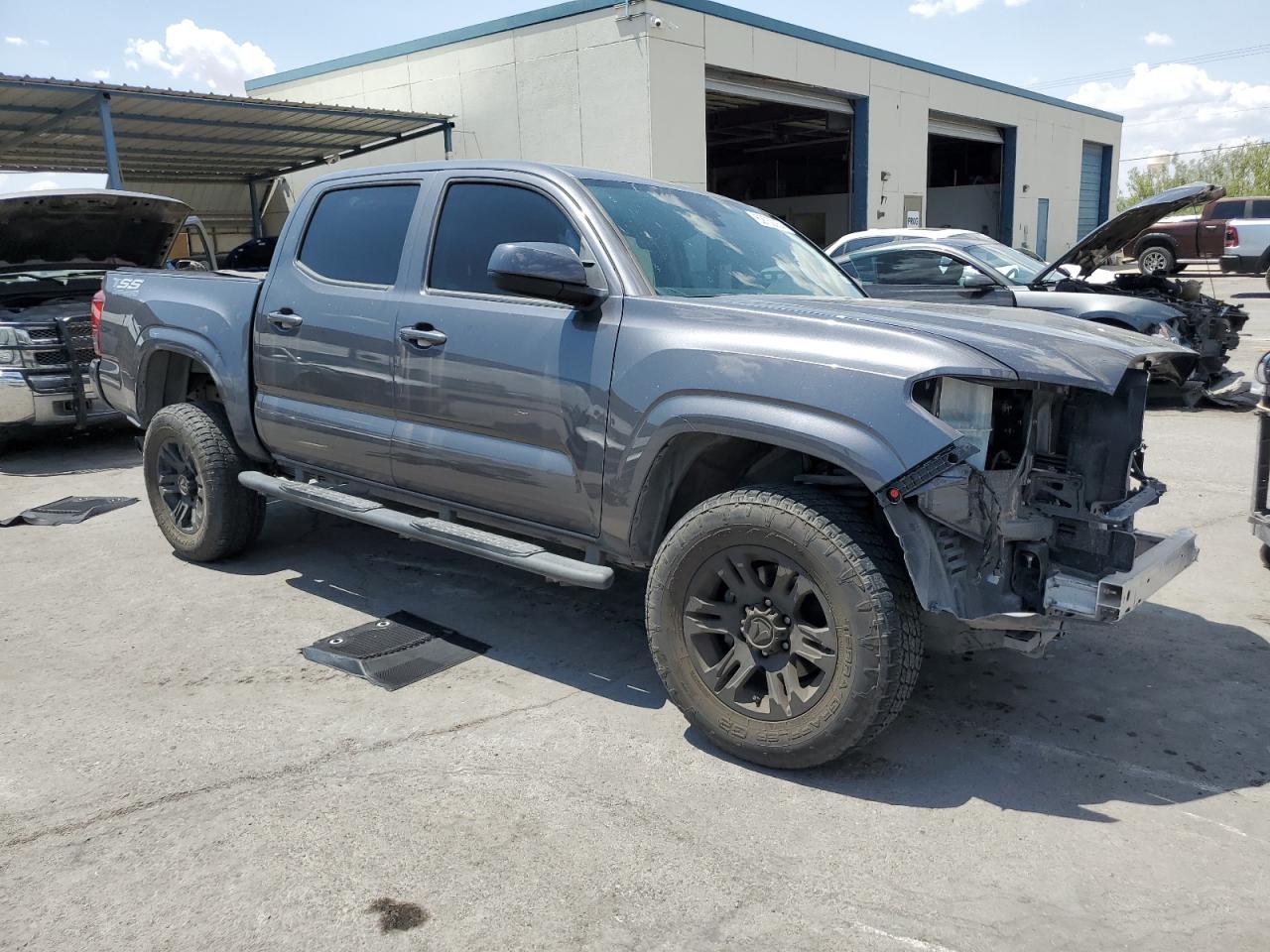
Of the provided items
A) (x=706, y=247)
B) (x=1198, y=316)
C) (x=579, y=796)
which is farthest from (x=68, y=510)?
(x=1198, y=316)

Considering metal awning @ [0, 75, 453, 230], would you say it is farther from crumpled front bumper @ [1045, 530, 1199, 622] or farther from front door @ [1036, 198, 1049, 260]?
front door @ [1036, 198, 1049, 260]

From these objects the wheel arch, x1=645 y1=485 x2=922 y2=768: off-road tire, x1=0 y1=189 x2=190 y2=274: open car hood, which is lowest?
x1=645 y1=485 x2=922 y2=768: off-road tire

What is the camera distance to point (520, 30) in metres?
18.4

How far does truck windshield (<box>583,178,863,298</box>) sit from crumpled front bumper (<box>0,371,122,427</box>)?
18.9 ft

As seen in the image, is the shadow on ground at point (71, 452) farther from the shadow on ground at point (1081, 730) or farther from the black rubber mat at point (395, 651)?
the shadow on ground at point (1081, 730)

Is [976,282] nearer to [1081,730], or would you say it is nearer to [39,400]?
[1081,730]

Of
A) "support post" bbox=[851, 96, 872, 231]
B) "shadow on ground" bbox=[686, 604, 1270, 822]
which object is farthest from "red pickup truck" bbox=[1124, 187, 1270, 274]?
"shadow on ground" bbox=[686, 604, 1270, 822]

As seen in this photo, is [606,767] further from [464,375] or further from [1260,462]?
[1260,462]

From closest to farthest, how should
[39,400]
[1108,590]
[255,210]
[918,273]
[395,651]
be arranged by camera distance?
[1108,590]
[395,651]
[39,400]
[918,273]
[255,210]

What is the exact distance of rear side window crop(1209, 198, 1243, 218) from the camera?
81.5 feet

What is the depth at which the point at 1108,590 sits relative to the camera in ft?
9.48

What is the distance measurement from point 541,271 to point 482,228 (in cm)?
81

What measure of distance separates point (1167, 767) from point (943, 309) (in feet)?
5.71

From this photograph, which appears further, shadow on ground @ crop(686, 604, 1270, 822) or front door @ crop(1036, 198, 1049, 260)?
front door @ crop(1036, 198, 1049, 260)
